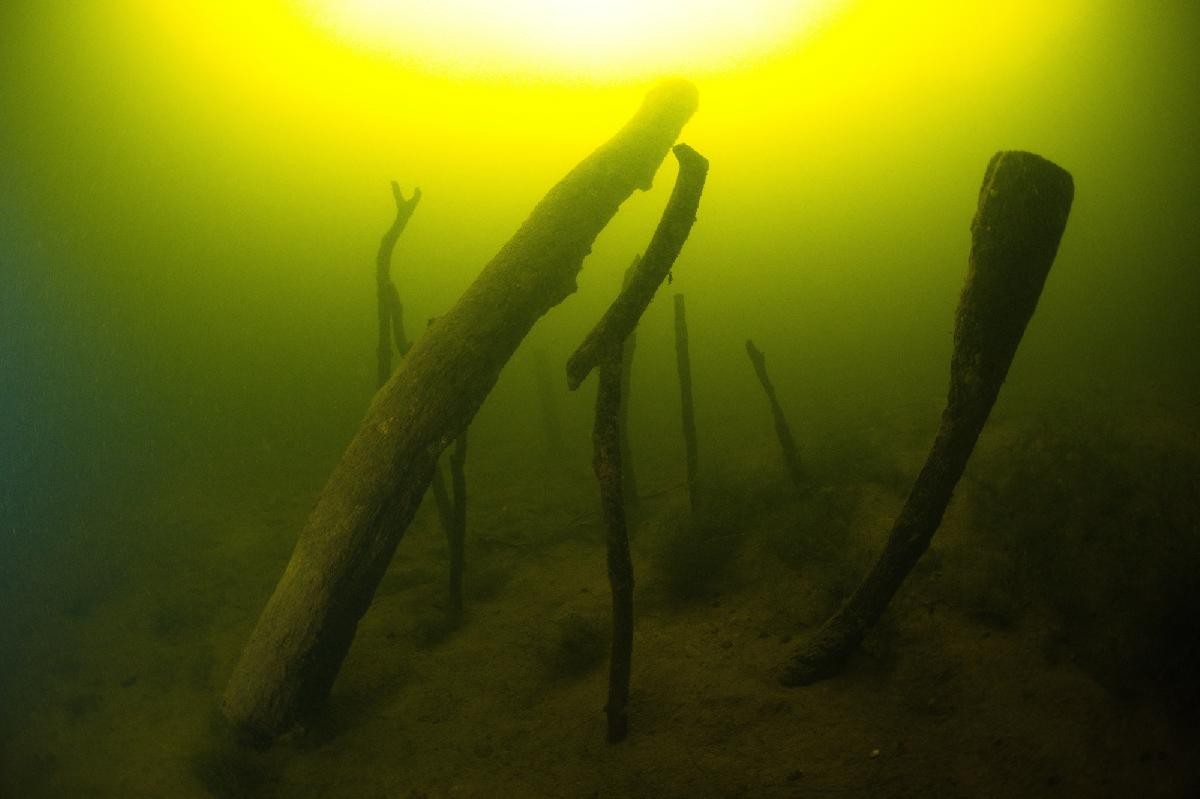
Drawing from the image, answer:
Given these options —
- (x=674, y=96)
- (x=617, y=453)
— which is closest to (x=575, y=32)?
(x=674, y=96)

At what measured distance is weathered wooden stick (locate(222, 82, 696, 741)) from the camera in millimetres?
4457

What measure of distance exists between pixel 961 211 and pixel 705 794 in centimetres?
4131

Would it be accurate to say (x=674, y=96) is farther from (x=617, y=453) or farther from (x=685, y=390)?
(x=617, y=453)

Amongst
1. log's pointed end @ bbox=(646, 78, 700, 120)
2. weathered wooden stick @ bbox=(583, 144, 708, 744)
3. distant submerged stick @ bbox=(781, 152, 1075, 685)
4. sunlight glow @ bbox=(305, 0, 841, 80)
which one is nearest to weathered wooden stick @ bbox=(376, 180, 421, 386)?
log's pointed end @ bbox=(646, 78, 700, 120)

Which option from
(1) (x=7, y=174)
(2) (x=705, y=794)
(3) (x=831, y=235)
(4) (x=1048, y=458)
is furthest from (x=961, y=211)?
(1) (x=7, y=174)

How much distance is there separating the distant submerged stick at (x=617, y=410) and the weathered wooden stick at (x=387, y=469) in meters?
1.19

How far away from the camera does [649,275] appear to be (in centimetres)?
407

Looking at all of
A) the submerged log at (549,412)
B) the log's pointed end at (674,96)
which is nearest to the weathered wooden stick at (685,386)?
the log's pointed end at (674,96)

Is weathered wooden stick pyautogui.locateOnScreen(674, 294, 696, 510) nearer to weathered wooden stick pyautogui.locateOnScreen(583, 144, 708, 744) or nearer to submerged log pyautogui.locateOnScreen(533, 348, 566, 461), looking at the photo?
weathered wooden stick pyautogui.locateOnScreen(583, 144, 708, 744)

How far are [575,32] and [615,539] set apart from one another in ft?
105

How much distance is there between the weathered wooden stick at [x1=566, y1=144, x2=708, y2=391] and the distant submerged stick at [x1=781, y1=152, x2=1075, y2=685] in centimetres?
167

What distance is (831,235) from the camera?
37.4 meters

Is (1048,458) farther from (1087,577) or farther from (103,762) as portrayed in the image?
(103,762)

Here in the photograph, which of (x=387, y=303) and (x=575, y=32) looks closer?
(x=387, y=303)
